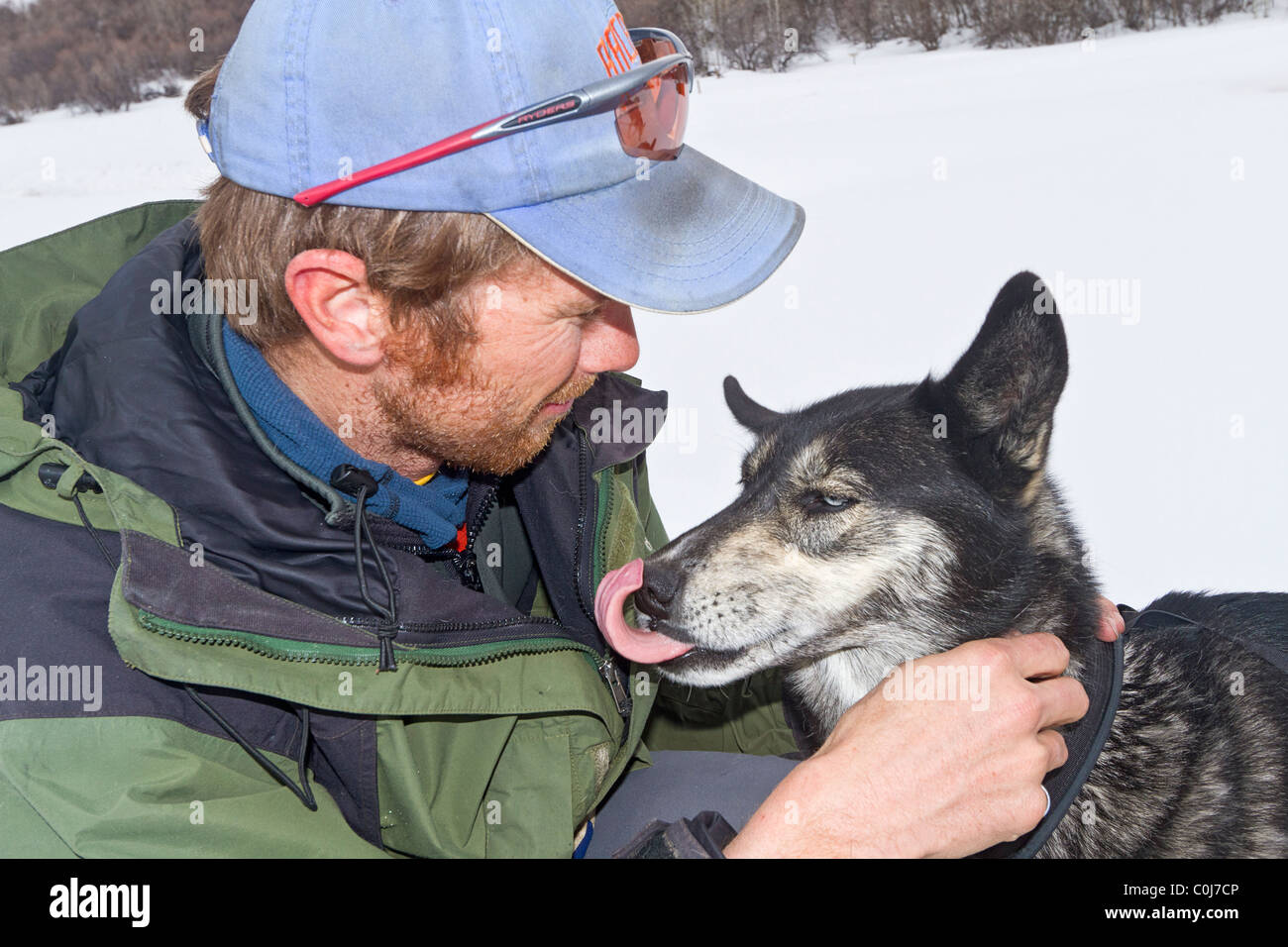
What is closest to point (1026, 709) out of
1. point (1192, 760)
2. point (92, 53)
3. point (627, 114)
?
point (1192, 760)

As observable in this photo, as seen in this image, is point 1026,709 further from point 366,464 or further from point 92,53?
point 92,53

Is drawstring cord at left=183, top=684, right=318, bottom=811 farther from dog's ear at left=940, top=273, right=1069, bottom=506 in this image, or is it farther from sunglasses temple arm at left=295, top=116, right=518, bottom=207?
dog's ear at left=940, top=273, right=1069, bottom=506

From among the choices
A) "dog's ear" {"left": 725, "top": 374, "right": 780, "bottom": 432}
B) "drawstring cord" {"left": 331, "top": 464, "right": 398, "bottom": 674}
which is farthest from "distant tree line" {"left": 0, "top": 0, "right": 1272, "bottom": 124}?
"drawstring cord" {"left": 331, "top": 464, "right": 398, "bottom": 674}

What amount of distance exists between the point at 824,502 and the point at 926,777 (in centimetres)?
67

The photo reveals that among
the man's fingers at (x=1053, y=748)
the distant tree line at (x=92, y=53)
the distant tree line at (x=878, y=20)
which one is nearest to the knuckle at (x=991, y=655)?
the man's fingers at (x=1053, y=748)

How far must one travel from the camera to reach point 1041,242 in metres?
4.80

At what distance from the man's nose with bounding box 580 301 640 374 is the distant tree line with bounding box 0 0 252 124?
5806 millimetres

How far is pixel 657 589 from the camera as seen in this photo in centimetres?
198

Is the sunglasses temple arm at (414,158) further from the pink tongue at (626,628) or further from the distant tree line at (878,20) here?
the distant tree line at (878,20)

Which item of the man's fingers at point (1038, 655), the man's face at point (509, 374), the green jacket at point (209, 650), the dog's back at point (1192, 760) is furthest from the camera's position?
the dog's back at point (1192, 760)

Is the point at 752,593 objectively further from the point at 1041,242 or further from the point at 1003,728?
the point at 1041,242

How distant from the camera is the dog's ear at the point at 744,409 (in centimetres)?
243

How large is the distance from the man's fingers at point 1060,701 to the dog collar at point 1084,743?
4cm
